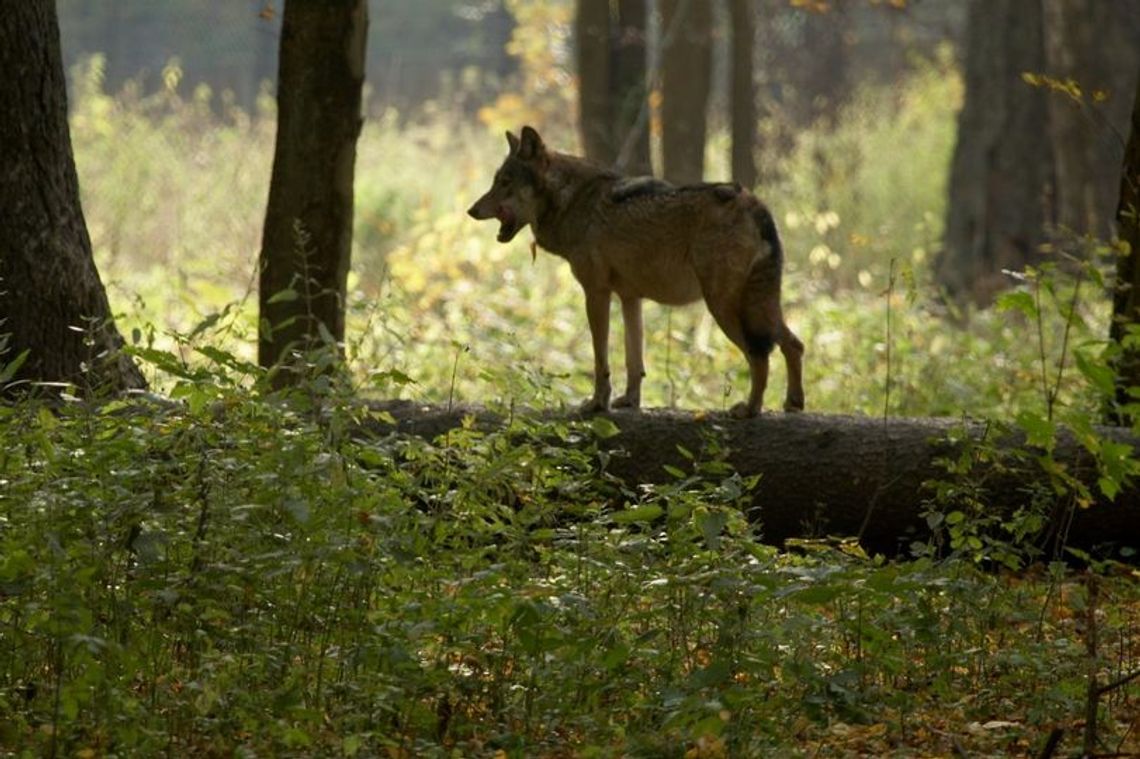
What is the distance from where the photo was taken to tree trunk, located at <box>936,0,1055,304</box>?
19.8m

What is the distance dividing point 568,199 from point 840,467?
220cm

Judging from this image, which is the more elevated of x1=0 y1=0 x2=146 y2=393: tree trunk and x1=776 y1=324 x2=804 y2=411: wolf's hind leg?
x1=0 y1=0 x2=146 y2=393: tree trunk

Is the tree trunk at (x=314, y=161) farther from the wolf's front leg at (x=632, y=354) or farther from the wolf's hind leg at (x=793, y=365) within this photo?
the wolf's hind leg at (x=793, y=365)

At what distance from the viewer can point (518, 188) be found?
9.52m

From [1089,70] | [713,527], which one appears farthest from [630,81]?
[713,527]

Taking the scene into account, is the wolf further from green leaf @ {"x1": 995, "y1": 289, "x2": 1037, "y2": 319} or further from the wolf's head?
green leaf @ {"x1": 995, "y1": 289, "x2": 1037, "y2": 319}

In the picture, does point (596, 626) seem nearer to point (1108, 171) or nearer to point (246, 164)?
point (1108, 171)

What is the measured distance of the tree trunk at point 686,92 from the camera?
18438 mm

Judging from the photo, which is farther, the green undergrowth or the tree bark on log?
the tree bark on log

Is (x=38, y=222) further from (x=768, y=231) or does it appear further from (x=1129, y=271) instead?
(x=1129, y=271)

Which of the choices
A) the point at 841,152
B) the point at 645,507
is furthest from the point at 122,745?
the point at 841,152

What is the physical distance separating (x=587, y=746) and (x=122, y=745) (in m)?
1.25

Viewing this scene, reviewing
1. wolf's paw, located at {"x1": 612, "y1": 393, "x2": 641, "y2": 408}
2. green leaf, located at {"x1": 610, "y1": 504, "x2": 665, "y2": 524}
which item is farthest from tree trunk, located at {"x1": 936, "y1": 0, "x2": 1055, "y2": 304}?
green leaf, located at {"x1": 610, "y1": 504, "x2": 665, "y2": 524}

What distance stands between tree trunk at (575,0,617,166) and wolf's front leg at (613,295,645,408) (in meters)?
7.11
